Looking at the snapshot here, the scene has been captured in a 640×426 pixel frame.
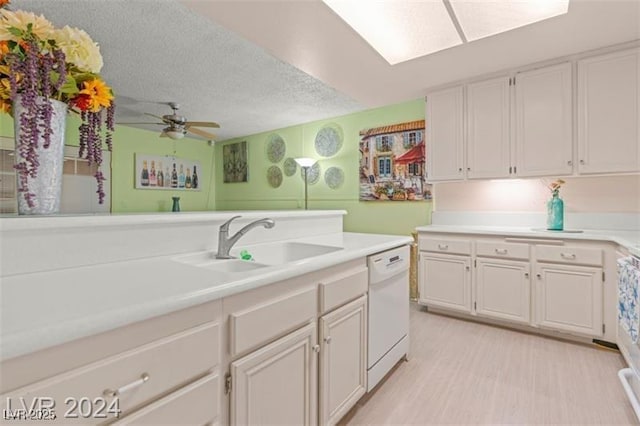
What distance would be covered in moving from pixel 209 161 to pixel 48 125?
525 centimetres

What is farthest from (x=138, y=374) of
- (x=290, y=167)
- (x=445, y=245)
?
(x=290, y=167)

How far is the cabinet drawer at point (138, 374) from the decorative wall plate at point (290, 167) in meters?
3.92

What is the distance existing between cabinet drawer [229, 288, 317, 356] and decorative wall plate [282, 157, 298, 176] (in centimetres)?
358

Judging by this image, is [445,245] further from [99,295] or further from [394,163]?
[99,295]

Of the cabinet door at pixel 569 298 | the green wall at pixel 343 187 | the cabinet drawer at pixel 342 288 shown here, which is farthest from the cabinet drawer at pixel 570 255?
the cabinet drawer at pixel 342 288

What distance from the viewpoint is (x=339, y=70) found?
2689 mm

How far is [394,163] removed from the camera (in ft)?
11.6

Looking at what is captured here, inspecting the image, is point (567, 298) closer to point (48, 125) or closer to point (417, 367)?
point (417, 367)

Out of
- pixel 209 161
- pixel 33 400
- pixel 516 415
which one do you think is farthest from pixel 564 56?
pixel 209 161

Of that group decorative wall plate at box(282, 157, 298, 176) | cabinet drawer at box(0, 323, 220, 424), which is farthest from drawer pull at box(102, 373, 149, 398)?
decorative wall plate at box(282, 157, 298, 176)

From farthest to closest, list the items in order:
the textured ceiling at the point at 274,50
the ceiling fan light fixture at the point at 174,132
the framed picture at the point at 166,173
A: 1. the framed picture at the point at 166,173
2. the ceiling fan light fixture at the point at 174,132
3. the textured ceiling at the point at 274,50

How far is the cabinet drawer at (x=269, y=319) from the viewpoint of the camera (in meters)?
0.91

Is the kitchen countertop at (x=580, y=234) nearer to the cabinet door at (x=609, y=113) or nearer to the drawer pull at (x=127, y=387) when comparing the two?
the cabinet door at (x=609, y=113)

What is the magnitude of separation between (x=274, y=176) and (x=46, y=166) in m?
3.99
